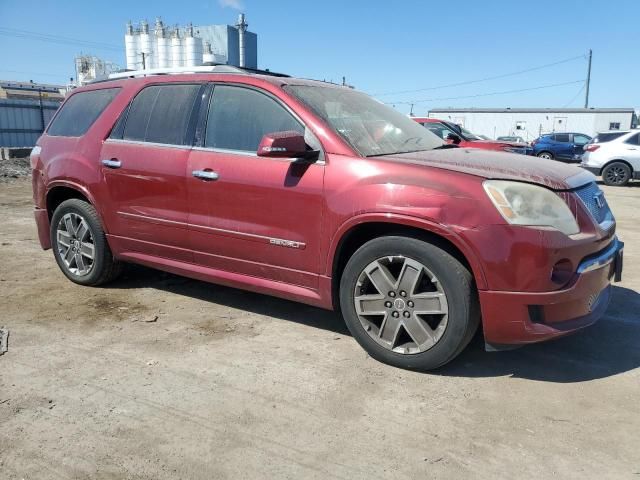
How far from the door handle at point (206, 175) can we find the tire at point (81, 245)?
125cm

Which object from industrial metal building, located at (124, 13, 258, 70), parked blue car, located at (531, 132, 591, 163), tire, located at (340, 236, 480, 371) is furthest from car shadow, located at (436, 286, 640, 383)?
industrial metal building, located at (124, 13, 258, 70)

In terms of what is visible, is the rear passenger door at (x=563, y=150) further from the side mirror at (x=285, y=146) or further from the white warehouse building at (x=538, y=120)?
the side mirror at (x=285, y=146)

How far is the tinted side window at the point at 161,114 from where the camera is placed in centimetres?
405

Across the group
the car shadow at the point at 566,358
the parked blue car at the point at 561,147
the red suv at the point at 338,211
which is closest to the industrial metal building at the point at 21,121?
the red suv at the point at 338,211

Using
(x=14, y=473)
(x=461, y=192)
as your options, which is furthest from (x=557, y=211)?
(x=14, y=473)

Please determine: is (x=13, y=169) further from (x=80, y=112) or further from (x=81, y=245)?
(x=81, y=245)

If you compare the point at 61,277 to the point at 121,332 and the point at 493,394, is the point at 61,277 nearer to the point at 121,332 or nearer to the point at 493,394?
the point at 121,332

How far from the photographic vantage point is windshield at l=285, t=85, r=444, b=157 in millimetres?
3543

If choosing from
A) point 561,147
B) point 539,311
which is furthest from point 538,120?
point 539,311

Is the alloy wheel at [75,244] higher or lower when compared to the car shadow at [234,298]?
higher

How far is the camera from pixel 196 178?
383 centimetres

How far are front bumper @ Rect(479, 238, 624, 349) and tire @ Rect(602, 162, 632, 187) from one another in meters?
13.8

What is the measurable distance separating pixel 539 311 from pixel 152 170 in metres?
2.83

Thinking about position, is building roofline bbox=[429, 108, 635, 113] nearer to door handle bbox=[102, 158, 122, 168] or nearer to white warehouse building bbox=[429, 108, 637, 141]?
white warehouse building bbox=[429, 108, 637, 141]
